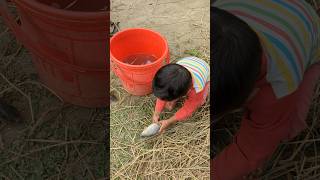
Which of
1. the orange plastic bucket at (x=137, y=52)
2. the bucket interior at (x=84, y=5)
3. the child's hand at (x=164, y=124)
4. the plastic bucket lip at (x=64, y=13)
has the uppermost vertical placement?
the plastic bucket lip at (x=64, y=13)

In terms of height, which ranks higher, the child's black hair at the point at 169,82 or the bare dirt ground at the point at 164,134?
the child's black hair at the point at 169,82

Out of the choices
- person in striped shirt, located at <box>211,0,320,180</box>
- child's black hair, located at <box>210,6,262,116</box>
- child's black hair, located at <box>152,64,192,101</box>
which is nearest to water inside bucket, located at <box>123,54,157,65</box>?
child's black hair, located at <box>152,64,192,101</box>

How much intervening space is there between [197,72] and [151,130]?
0.99 ft

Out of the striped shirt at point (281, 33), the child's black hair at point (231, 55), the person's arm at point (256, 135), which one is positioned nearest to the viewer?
the child's black hair at point (231, 55)

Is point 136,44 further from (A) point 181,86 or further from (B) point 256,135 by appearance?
(B) point 256,135

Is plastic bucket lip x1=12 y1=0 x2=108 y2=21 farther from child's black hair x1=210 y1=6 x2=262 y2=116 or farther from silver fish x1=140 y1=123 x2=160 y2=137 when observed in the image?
silver fish x1=140 y1=123 x2=160 y2=137

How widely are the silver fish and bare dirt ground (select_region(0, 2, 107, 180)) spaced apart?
18 cm

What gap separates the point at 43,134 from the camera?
198 centimetres

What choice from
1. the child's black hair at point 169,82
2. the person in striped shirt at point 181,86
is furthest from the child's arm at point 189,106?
the child's black hair at point 169,82

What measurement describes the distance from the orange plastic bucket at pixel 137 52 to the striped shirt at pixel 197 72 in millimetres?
100

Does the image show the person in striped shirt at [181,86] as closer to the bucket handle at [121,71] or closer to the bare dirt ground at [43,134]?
the bucket handle at [121,71]

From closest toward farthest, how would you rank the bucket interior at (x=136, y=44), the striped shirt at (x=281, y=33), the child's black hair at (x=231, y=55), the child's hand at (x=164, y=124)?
the child's black hair at (x=231, y=55) < the striped shirt at (x=281, y=33) < the child's hand at (x=164, y=124) < the bucket interior at (x=136, y=44)

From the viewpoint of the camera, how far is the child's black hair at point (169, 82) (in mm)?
1578

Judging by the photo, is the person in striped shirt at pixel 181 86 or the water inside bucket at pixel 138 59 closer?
the person in striped shirt at pixel 181 86
